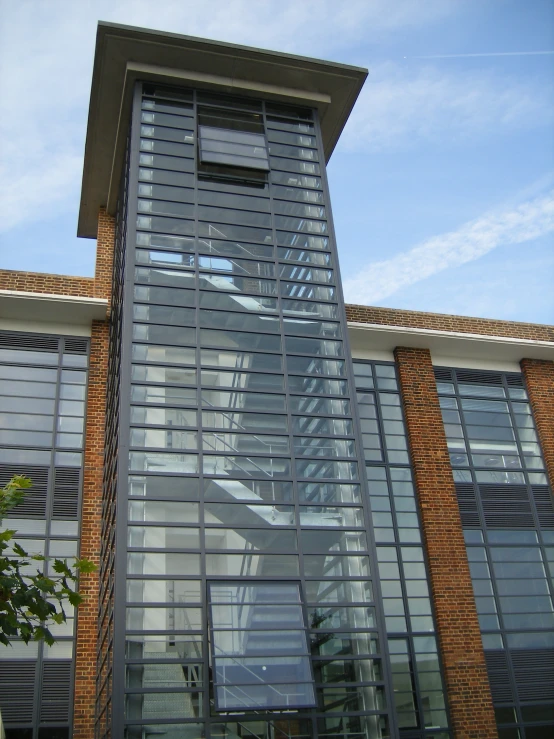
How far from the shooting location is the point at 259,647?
428 inches

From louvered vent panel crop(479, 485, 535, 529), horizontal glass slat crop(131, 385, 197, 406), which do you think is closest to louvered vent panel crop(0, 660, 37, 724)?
horizontal glass slat crop(131, 385, 197, 406)

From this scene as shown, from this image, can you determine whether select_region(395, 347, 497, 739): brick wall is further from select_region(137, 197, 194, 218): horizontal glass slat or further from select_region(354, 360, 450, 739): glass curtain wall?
select_region(137, 197, 194, 218): horizontal glass slat

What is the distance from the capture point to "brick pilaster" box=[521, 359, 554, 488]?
1867cm

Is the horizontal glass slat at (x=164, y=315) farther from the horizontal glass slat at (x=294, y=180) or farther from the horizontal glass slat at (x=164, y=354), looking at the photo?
the horizontal glass slat at (x=294, y=180)

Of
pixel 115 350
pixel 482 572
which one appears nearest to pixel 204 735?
pixel 115 350

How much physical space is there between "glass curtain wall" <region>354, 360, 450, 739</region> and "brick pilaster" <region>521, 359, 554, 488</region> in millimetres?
3500

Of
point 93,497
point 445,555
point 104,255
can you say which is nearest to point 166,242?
point 104,255

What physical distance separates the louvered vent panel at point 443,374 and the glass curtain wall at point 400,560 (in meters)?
1.12

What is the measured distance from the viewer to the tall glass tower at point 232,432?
10.7m

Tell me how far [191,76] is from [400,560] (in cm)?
1090

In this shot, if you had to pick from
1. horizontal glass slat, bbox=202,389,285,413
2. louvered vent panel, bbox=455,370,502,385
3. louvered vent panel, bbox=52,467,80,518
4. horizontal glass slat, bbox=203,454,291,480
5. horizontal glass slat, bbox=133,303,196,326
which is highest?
louvered vent panel, bbox=455,370,502,385

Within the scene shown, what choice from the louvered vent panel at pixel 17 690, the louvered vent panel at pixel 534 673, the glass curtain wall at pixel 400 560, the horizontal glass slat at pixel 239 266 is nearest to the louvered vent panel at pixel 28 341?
the horizontal glass slat at pixel 239 266

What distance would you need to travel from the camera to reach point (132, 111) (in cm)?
1614

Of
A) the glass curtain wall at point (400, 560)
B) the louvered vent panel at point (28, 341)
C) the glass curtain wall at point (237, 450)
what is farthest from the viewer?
the louvered vent panel at point (28, 341)
